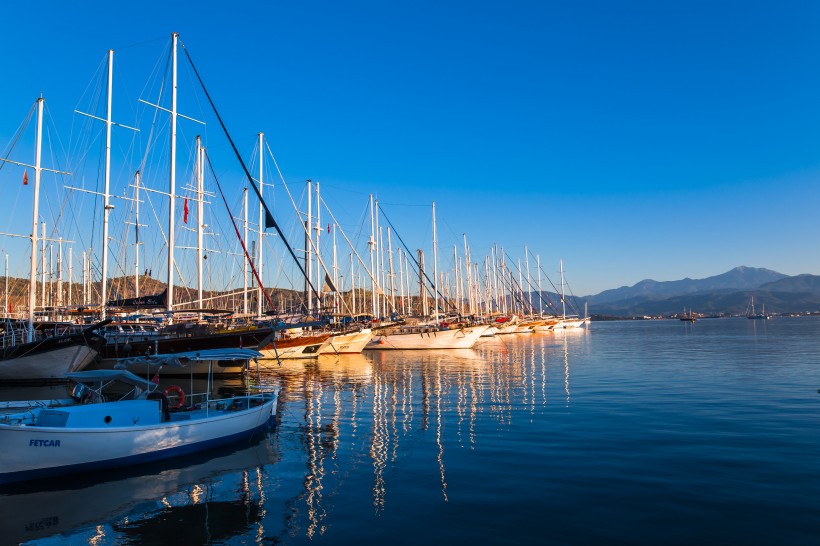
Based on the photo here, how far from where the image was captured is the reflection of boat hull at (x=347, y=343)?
5937 centimetres

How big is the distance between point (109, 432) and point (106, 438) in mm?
160

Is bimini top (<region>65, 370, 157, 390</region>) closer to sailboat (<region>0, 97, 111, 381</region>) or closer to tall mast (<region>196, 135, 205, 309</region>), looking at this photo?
sailboat (<region>0, 97, 111, 381</region>)

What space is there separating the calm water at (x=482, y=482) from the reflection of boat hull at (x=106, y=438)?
532mm

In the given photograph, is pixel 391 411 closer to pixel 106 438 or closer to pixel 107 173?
pixel 106 438

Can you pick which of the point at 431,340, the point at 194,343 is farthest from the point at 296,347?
the point at 431,340

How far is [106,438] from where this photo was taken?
14484mm

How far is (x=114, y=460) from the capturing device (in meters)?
14.7

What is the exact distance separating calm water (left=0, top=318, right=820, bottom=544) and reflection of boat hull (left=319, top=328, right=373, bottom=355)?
3422 centimetres

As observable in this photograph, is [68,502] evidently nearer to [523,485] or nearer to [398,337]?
[523,485]

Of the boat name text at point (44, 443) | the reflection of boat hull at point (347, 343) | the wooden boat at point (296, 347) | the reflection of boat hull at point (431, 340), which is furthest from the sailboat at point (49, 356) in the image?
the reflection of boat hull at point (431, 340)

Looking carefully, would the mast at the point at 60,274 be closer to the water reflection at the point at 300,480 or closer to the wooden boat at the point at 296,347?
the wooden boat at the point at 296,347

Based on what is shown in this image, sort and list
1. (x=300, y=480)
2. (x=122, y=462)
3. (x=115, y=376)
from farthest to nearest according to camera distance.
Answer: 1. (x=115, y=376)
2. (x=122, y=462)
3. (x=300, y=480)

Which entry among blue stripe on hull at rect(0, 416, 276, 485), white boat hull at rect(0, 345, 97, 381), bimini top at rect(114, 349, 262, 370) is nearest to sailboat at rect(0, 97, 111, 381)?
white boat hull at rect(0, 345, 97, 381)

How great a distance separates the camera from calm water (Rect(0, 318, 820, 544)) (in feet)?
34.0
